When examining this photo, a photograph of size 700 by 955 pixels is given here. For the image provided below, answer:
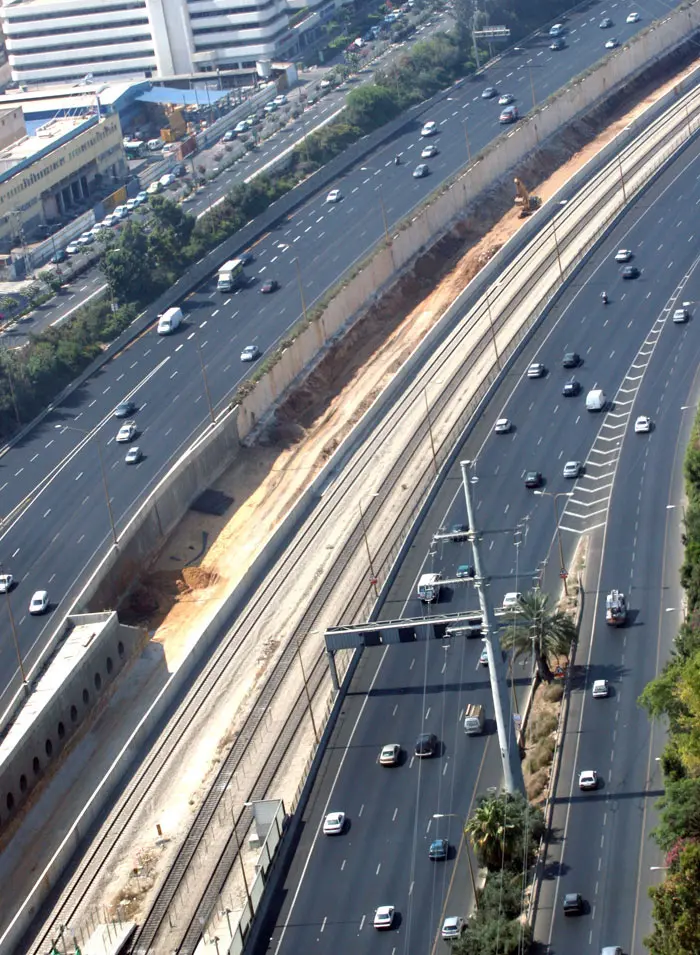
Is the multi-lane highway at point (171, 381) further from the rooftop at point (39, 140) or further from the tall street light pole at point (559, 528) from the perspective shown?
the rooftop at point (39, 140)

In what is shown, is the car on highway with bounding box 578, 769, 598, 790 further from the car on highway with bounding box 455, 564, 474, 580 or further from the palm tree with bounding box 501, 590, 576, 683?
the car on highway with bounding box 455, 564, 474, 580

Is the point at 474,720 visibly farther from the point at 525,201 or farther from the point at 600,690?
the point at 525,201

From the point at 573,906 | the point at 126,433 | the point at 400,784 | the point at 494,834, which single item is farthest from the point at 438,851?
the point at 126,433

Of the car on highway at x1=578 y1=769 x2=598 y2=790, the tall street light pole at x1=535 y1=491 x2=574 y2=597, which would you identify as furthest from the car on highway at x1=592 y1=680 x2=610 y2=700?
the tall street light pole at x1=535 y1=491 x2=574 y2=597

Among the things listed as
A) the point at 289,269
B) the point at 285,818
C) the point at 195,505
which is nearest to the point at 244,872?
the point at 285,818

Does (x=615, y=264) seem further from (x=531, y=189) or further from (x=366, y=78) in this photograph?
(x=366, y=78)

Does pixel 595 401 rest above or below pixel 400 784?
above
